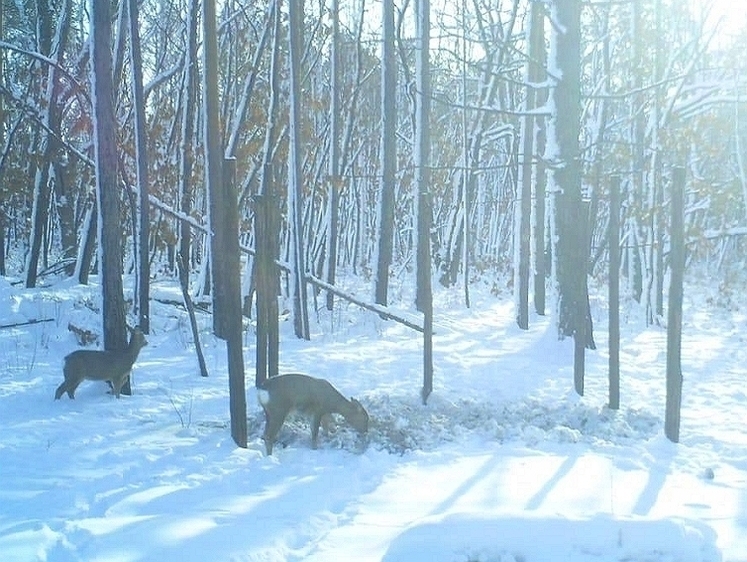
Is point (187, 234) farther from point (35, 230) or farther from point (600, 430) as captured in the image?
point (600, 430)

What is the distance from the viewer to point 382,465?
21.6 feet

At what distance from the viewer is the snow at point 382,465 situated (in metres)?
4.37

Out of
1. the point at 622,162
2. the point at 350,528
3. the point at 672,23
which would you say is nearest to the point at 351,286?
the point at 622,162

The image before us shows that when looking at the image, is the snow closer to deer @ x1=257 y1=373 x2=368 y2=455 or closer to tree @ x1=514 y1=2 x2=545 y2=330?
deer @ x1=257 y1=373 x2=368 y2=455

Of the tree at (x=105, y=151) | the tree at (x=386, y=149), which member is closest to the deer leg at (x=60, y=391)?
the tree at (x=105, y=151)

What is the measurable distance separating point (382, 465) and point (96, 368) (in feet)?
13.1

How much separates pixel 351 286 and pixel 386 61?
10.7 metres

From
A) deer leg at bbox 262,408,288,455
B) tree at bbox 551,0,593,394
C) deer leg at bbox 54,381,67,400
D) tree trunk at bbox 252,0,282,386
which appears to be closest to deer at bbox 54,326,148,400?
deer leg at bbox 54,381,67,400

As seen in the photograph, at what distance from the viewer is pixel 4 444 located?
6.78 m

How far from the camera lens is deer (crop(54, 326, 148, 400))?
28.3 feet

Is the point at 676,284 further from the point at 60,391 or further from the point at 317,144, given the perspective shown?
the point at 317,144

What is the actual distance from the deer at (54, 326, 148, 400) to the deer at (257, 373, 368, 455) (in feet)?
8.24

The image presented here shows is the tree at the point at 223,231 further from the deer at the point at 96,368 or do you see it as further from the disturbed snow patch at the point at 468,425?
the deer at the point at 96,368

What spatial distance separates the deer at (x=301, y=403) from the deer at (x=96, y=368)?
2512 mm
